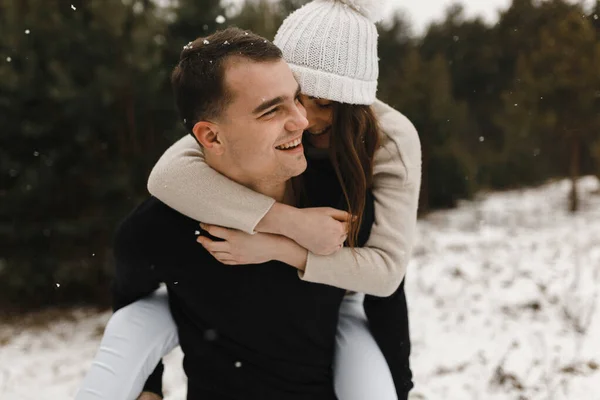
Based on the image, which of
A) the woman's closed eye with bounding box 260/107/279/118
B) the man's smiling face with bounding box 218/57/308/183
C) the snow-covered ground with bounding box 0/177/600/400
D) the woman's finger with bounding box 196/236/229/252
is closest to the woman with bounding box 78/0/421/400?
the woman's finger with bounding box 196/236/229/252

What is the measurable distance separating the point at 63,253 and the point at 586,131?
32.2 feet

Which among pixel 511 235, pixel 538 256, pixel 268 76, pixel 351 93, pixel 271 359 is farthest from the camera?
pixel 511 235

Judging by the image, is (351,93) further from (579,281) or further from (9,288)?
(9,288)

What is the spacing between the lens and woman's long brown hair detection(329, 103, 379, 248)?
154cm

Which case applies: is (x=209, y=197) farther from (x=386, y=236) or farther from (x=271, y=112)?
(x=386, y=236)

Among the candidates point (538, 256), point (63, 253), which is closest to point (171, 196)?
point (63, 253)

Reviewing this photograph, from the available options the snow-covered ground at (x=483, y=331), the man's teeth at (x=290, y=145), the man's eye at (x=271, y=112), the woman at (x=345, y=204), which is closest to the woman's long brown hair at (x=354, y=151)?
the woman at (x=345, y=204)

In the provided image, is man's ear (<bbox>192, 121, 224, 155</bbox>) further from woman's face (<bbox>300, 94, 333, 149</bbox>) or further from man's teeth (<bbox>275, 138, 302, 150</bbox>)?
woman's face (<bbox>300, 94, 333, 149</bbox>)

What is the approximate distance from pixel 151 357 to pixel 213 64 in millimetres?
957

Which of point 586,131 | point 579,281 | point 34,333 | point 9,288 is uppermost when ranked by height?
point 586,131

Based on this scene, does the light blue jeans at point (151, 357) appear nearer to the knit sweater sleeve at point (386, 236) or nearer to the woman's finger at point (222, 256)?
the knit sweater sleeve at point (386, 236)

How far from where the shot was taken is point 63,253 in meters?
5.46

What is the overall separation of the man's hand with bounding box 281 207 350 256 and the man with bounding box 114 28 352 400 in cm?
13

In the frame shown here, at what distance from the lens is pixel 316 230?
1.45m
